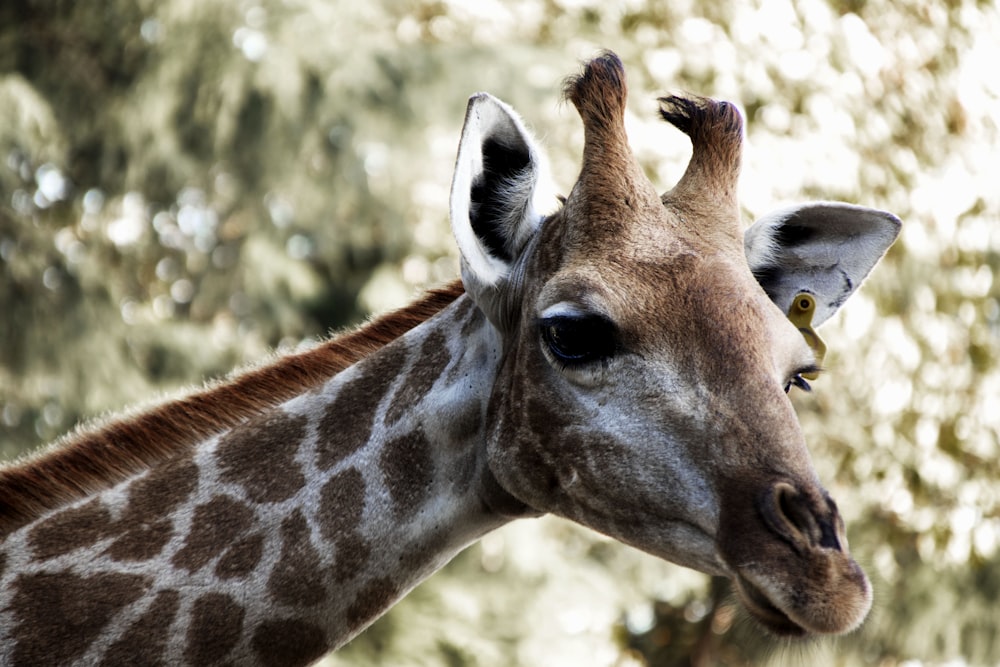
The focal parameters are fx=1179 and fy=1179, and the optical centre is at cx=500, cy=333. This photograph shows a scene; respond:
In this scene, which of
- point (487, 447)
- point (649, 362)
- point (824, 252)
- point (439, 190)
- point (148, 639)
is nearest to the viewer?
point (649, 362)

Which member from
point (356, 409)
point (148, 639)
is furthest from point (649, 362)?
point (148, 639)

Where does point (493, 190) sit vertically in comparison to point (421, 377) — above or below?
above

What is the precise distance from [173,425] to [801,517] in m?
1.77

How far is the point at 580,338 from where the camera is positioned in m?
2.72

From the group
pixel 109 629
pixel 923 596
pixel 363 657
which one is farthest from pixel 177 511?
pixel 923 596

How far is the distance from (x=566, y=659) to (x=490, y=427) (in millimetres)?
7515

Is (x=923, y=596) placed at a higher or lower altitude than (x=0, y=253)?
lower

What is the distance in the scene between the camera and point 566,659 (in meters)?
9.98

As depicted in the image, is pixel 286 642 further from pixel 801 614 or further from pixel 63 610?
pixel 801 614

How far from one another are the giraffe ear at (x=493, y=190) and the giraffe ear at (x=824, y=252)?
0.75 metres

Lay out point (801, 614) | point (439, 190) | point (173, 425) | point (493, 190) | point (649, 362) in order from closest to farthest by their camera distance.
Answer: point (801, 614) → point (649, 362) → point (493, 190) → point (173, 425) → point (439, 190)

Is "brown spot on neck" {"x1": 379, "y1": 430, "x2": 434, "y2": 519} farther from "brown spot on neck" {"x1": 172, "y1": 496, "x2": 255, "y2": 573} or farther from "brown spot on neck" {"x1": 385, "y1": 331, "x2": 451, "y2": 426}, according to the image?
"brown spot on neck" {"x1": 172, "y1": 496, "x2": 255, "y2": 573}

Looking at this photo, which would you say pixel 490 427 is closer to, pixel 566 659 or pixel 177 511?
pixel 177 511

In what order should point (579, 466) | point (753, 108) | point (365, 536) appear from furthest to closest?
point (753, 108) → point (365, 536) → point (579, 466)
